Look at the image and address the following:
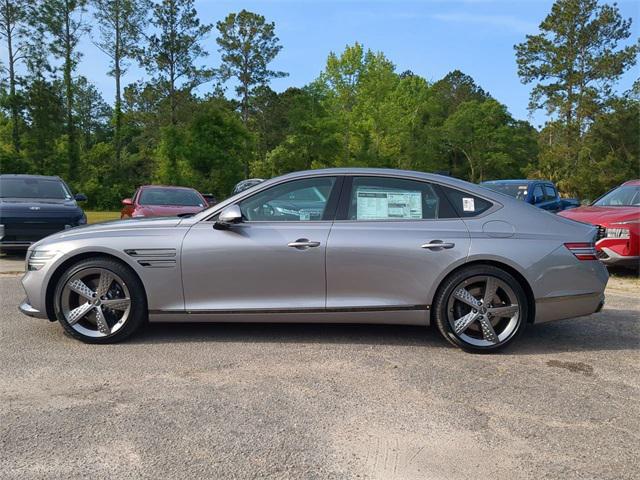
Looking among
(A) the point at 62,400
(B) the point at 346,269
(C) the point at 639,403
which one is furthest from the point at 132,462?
(C) the point at 639,403

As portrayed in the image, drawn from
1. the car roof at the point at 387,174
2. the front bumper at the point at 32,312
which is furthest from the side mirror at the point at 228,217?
the front bumper at the point at 32,312

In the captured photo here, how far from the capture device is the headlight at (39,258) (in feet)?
15.1

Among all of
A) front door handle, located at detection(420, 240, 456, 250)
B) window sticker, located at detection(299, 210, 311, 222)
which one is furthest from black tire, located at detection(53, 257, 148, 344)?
front door handle, located at detection(420, 240, 456, 250)

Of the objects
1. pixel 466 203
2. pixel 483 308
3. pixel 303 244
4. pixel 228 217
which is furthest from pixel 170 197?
pixel 483 308

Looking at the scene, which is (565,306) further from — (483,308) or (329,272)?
(329,272)

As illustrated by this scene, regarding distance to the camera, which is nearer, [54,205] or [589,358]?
[589,358]

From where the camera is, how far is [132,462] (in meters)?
2.74

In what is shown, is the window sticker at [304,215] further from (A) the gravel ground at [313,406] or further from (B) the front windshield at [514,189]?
(B) the front windshield at [514,189]

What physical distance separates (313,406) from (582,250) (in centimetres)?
273

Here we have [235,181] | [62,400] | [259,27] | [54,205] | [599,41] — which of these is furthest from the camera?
[259,27]

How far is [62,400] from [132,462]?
1.03 m

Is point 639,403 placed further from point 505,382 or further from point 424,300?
point 424,300

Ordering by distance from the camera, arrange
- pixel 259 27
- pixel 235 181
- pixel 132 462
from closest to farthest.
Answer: pixel 132 462 → pixel 235 181 → pixel 259 27

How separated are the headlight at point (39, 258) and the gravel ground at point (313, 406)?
2.18ft
